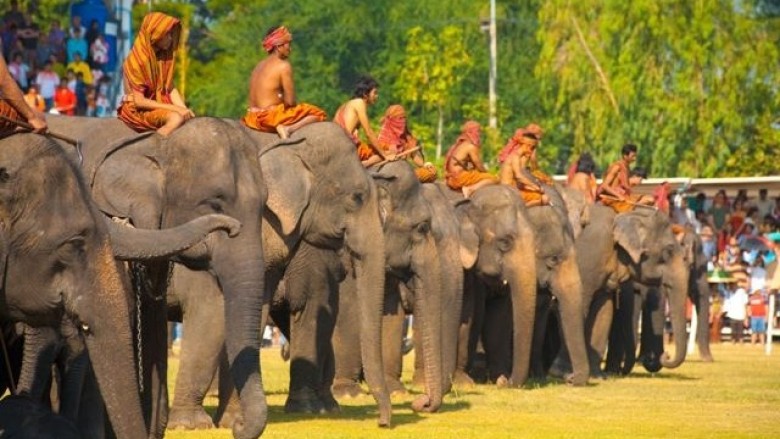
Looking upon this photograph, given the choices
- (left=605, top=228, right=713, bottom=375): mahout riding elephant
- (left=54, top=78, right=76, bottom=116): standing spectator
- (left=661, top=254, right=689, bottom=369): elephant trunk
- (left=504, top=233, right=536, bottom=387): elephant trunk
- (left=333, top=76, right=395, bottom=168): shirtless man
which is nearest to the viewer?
(left=333, top=76, right=395, bottom=168): shirtless man

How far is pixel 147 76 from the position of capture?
1605cm

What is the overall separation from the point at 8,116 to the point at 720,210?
105ft

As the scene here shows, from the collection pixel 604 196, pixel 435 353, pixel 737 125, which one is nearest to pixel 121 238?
pixel 435 353

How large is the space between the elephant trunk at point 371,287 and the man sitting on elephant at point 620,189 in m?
11.9

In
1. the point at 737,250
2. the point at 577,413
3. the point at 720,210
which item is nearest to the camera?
the point at 577,413

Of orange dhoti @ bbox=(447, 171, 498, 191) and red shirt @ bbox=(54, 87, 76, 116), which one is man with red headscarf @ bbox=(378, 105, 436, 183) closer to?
orange dhoti @ bbox=(447, 171, 498, 191)

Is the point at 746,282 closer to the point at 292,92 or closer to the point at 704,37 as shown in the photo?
the point at 704,37

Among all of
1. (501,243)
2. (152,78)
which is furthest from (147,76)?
(501,243)

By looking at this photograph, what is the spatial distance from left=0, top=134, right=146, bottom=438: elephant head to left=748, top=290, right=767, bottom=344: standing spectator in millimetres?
29618

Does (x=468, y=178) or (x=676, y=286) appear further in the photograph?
(x=676, y=286)

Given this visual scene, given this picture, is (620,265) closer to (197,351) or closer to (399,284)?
(399,284)

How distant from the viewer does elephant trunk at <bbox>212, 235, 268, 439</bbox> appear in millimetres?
13867

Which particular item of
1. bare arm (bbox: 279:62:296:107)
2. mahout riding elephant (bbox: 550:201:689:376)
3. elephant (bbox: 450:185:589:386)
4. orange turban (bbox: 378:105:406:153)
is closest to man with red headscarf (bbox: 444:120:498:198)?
elephant (bbox: 450:185:589:386)

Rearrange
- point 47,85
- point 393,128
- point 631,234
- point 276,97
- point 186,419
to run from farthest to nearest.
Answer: point 47,85
point 631,234
point 393,128
point 276,97
point 186,419
